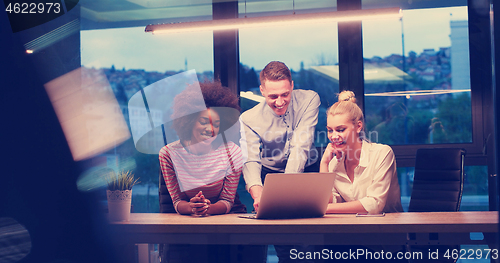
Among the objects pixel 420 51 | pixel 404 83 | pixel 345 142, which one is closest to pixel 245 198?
pixel 345 142

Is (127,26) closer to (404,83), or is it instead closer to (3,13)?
(404,83)

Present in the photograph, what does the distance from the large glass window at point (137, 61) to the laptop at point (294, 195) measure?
7.54ft

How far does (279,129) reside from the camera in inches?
124

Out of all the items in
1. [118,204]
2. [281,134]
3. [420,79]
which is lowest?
[118,204]

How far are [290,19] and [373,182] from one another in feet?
4.63

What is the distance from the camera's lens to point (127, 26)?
4184mm

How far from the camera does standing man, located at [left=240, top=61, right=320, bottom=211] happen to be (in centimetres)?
295

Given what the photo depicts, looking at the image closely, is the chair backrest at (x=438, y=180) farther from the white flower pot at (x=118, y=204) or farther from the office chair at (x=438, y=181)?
the white flower pot at (x=118, y=204)

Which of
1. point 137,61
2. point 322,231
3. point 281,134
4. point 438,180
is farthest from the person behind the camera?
point 137,61

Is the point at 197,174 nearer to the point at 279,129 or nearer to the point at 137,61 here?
the point at 279,129

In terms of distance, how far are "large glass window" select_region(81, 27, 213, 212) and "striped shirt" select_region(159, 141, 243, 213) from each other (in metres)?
1.62

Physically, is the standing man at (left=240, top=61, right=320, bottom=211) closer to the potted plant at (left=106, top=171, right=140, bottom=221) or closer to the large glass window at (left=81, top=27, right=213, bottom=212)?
the large glass window at (left=81, top=27, right=213, bottom=212)

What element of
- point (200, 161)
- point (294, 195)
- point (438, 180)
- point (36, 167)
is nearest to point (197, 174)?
point (200, 161)

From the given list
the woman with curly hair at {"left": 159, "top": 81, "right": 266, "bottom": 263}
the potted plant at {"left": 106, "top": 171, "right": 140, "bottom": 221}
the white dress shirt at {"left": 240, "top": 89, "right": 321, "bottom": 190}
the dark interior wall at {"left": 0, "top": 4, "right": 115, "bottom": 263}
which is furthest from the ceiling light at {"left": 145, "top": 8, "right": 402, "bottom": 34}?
the dark interior wall at {"left": 0, "top": 4, "right": 115, "bottom": 263}
